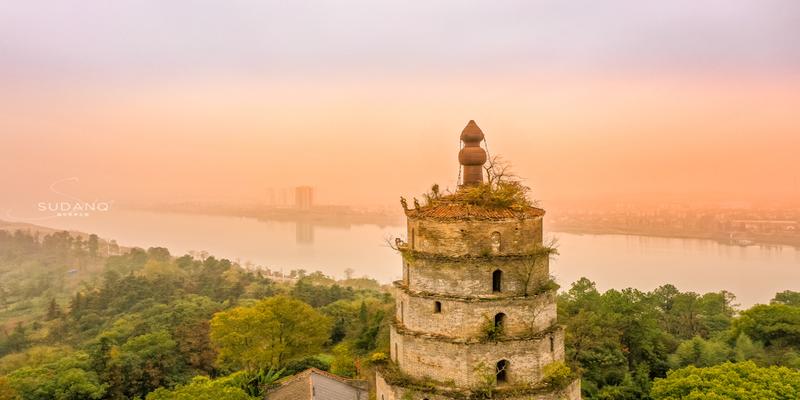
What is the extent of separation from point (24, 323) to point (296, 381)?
43.3m

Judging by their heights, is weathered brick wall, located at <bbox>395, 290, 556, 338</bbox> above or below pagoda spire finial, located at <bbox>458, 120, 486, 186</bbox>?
below

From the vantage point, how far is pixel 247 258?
81.4 meters

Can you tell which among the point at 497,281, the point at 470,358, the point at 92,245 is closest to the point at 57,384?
Result: the point at 470,358

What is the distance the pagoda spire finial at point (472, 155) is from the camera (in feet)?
36.1

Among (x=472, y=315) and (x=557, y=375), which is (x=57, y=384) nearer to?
(x=472, y=315)

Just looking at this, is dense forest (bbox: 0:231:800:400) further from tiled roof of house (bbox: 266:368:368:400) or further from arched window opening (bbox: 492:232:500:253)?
arched window opening (bbox: 492:232:500:253)

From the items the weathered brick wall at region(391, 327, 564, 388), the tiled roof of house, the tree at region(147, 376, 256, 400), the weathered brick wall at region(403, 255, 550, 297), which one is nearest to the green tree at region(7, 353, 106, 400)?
the tree at region(147, 376, 256, 400)

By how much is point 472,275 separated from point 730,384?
1222 centimetres

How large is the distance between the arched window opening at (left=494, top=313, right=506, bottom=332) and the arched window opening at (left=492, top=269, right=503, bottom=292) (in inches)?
16.8

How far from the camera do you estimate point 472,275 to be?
32.9ft

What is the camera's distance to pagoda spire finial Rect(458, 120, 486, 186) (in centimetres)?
1099

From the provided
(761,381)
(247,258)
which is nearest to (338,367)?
(761,381)

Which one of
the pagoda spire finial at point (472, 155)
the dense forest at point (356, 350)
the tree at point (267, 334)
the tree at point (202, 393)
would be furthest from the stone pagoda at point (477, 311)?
the tree at point (267, 334)

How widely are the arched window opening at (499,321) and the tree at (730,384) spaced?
10.6m
